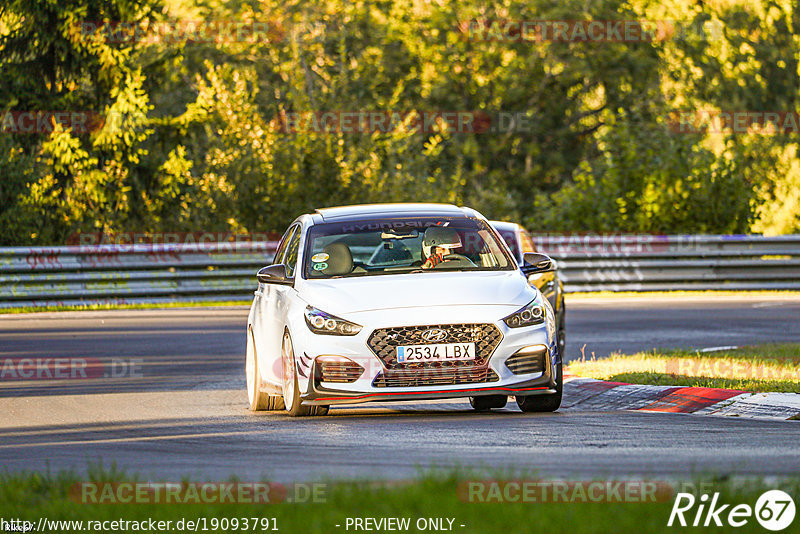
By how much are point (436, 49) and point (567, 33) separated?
4.66 meters

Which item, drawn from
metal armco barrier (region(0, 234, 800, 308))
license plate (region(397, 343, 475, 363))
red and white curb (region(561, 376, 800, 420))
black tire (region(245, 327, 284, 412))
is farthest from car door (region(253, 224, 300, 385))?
metal armco barrier (region(0, 234, 800, 308))

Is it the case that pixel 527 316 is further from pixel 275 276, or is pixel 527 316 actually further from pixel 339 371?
pixel 275 276

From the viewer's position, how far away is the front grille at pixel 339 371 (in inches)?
448

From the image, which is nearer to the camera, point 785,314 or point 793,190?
point 785,314

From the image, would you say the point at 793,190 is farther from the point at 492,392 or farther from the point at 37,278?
the point at 492,392

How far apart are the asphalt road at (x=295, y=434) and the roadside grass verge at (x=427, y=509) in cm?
76

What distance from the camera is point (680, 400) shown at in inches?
495

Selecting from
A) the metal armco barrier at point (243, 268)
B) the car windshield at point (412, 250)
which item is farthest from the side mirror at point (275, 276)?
the metal armco barrier at point (243, 268)

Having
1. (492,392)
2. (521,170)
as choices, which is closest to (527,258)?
(492,392)

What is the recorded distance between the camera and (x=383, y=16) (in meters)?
55.9

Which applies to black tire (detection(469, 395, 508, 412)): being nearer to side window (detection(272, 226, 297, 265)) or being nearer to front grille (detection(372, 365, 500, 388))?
front grille (detection(372, 365, 500, 388))

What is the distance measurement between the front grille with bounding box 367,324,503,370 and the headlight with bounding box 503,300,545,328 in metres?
0.28

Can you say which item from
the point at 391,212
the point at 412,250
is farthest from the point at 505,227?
the point at 412,250

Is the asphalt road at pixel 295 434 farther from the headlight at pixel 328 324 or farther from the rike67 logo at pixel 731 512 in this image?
the rike67 logo at pixel 731 512
